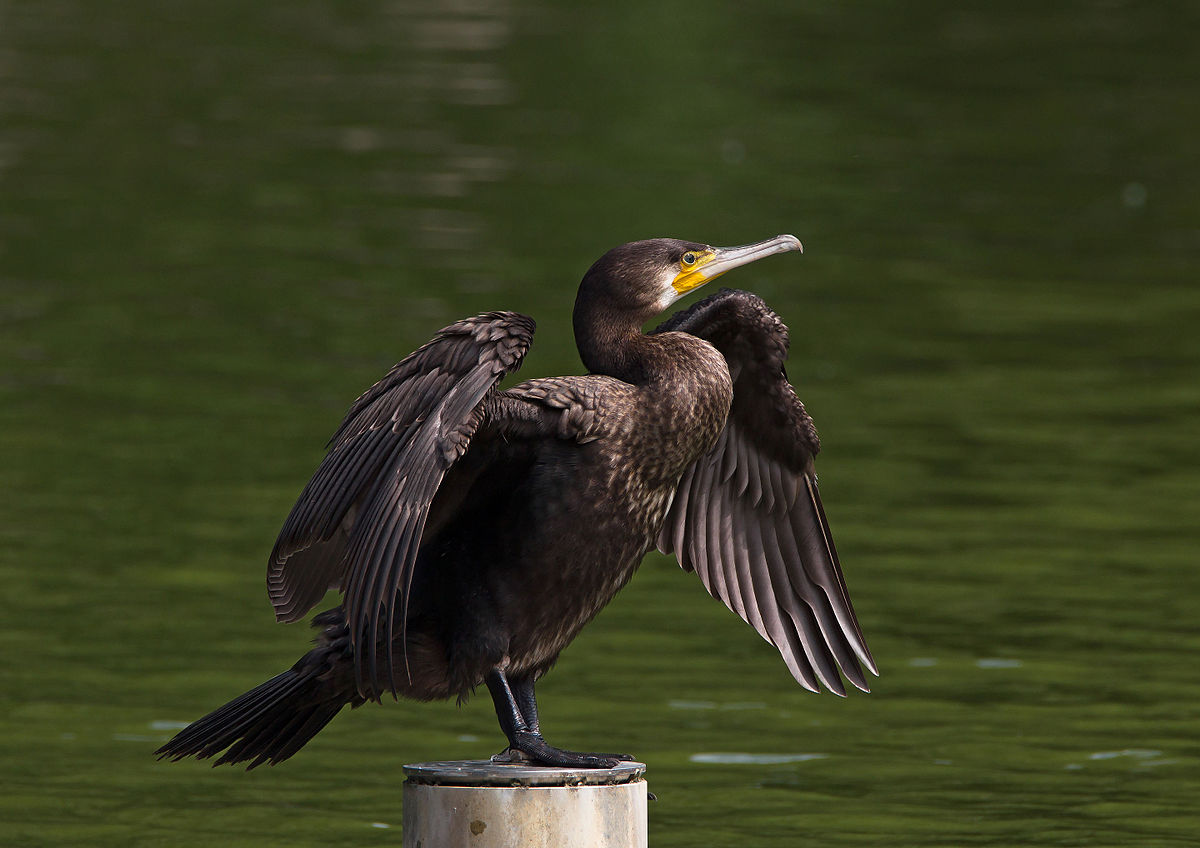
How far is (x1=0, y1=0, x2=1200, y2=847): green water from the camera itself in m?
8.23

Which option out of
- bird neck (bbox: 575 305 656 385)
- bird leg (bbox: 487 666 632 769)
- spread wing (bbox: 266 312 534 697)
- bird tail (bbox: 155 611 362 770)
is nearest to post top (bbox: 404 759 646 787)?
bird leg (bbox: 487 666 632 769)

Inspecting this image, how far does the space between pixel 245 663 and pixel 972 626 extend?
3.14 meters

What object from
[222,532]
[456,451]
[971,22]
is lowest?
[971,22]

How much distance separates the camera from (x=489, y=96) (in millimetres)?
25438

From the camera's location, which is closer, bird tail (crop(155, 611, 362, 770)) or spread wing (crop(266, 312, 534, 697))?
spread wing (crop(266, 312, 534, 697))

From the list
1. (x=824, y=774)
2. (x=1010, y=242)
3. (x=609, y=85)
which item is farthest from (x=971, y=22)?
(x=824, y=774)

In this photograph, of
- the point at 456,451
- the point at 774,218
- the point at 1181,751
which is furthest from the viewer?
the point at 774,218

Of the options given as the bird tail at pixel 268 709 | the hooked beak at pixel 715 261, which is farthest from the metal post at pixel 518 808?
the hooked beak at pixel 715 261

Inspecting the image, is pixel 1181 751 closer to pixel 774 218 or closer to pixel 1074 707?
pixel 1074 707

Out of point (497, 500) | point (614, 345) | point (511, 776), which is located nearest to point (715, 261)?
point (614, 345)

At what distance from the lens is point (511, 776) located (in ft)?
16.1

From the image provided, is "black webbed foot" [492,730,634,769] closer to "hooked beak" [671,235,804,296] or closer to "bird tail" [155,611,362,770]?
"bird tail" [155,611,362,770]

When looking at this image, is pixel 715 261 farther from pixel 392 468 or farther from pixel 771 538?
pixel 392 468

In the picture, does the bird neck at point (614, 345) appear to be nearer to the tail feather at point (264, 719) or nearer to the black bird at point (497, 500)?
the black bird at point (497, 500)
